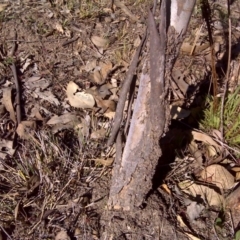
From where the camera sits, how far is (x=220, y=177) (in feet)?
6.81

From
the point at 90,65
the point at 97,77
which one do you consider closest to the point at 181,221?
the point at 97,77

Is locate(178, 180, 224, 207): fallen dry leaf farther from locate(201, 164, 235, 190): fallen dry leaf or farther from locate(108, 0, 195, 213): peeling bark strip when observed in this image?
locate(108, 0, 195, 213): peeling bark strip

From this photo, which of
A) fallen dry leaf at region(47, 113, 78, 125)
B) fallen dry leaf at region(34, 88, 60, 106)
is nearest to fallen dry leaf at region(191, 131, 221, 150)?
fallen dry leaf at region(47, 113, 78, 125)

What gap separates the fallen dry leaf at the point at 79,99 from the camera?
7.89 feet

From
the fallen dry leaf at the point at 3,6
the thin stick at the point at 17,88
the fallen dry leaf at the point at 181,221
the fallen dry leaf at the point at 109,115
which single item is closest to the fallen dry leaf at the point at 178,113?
the fallen dry leaf at the point at 109,115

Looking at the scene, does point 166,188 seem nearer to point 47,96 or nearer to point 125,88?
point 125,88

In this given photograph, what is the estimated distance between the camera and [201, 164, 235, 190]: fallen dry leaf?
208 centimetres

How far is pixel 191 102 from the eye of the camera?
96.6 inches

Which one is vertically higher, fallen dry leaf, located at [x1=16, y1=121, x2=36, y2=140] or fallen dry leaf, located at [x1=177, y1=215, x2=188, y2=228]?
fallen dry leaf, located at [x1=16, y1=121, x2=36, y2=140]

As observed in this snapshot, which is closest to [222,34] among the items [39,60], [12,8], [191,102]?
[191,102]

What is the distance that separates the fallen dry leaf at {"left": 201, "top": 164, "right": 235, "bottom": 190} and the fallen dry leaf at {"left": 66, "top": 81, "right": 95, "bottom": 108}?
714 millimetres

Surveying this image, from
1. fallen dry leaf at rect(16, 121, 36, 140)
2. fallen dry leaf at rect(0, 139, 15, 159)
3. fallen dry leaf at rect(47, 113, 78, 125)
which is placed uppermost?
fallen dry leaf at rect(47, 113, 78, 125)

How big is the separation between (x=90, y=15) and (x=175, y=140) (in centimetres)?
119

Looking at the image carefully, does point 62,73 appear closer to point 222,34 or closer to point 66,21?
point 66,21
